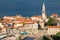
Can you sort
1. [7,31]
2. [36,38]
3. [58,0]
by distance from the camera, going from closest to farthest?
[36,38] → [7,31] → [58,0]

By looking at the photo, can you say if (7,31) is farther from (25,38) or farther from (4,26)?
(25,38)

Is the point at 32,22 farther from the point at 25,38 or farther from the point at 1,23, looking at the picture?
the point at 25,38

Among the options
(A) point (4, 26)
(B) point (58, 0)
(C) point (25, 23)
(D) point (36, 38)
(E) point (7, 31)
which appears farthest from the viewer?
(B) point (58, 0)

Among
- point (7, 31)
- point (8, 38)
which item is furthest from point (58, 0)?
point (8, 38)

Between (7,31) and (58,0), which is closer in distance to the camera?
(7,31)

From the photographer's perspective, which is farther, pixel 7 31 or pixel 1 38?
pixel 7 31

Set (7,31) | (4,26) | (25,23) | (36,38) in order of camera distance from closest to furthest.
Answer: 1. (36,38)
2. (7,31)
3. (4,26)
4. (25,23)

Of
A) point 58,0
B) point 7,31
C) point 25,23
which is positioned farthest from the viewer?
point 58,0

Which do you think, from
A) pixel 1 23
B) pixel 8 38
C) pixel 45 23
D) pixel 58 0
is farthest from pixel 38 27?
pixel 58 0
